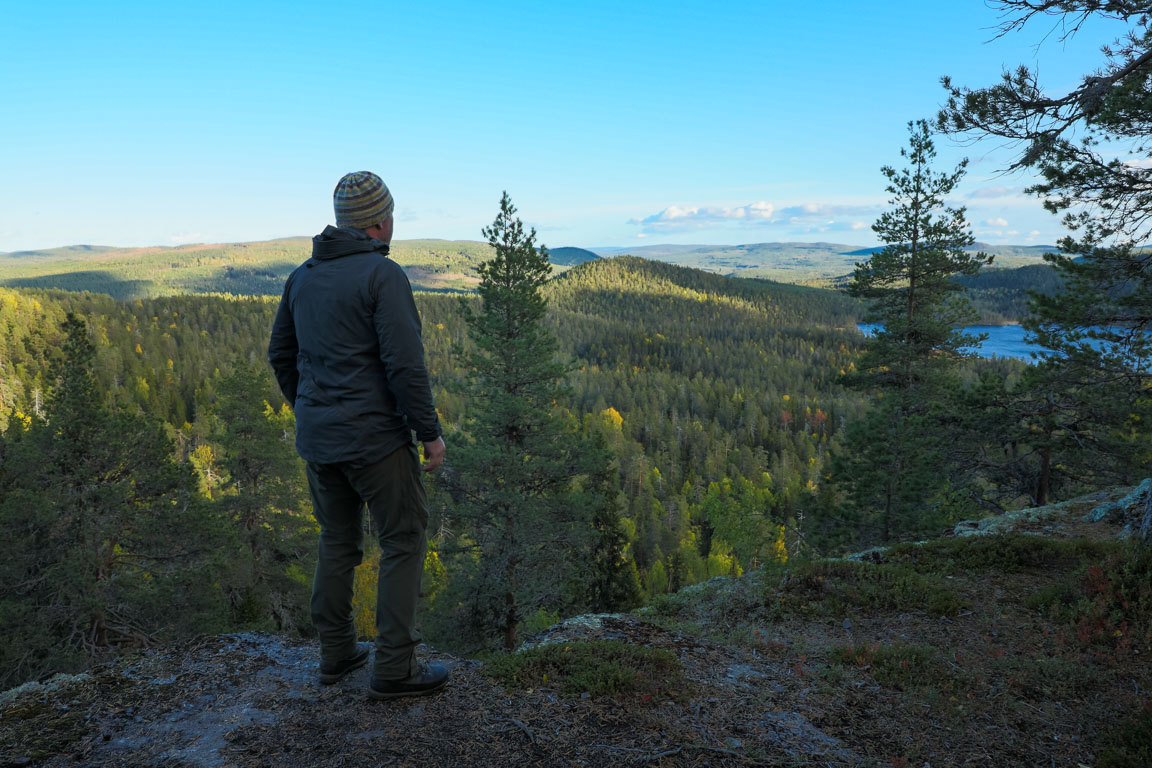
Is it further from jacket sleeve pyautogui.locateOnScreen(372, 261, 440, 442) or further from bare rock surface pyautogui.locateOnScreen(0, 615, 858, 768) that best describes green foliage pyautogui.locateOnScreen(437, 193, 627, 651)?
jacket sleeve pyautogui.locateOnScreen(372, 261, 440, 442)

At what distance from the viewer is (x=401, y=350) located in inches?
140

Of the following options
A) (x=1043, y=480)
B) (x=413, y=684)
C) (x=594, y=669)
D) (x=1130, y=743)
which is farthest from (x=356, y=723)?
(x=1043, y=480)

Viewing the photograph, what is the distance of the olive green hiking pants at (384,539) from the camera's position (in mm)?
3738

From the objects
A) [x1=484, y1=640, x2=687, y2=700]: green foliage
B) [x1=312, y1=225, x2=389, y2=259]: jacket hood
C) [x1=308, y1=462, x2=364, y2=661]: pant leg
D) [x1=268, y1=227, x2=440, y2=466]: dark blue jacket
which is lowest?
[x1=484, y1=640, x2=687, y2=700]: green foliage

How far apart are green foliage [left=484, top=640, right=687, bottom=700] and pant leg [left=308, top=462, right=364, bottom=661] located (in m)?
1.19

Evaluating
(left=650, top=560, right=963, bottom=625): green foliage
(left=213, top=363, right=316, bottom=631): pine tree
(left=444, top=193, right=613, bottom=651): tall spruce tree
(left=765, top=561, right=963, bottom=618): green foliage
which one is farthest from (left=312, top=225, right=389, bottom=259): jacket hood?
(left=213, top=363, right=316, bottom=631): pine tree

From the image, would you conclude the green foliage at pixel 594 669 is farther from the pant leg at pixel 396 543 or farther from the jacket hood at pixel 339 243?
the jacket hood at pixel 339 243

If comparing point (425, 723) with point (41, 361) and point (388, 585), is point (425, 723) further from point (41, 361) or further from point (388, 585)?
point (41, 361)

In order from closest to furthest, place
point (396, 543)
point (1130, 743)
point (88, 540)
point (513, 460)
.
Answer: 1. point (396, 543)
2. point (1130, 743)
3. point (88, 540)
4. point (513, 460)

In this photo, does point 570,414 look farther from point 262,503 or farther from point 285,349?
point 285,349

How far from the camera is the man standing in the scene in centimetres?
362

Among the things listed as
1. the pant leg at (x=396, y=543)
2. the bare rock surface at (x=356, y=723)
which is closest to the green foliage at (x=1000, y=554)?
the bare rock surface at (x=356, y=723)

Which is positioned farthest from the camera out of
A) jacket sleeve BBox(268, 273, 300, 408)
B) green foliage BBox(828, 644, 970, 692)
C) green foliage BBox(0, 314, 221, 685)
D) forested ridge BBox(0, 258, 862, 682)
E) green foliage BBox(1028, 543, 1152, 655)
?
forested ridge BBox(0, 258, 862, 682)

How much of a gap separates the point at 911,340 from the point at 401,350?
21.0 m
